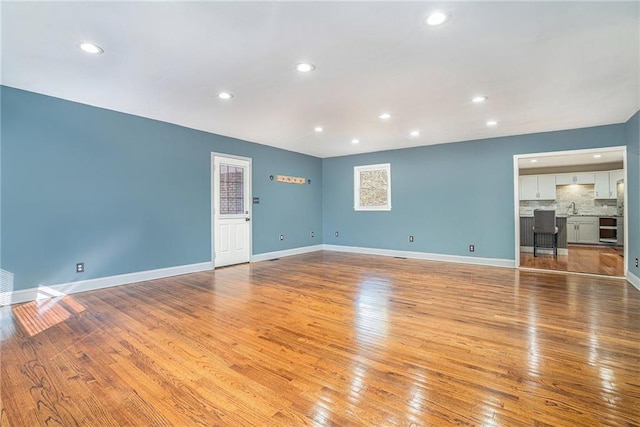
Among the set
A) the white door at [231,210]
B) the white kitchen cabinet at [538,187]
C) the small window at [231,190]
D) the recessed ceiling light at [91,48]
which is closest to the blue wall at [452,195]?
the white door at [231,210]

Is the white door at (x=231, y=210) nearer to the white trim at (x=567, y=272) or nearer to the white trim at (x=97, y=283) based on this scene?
the white trim at (x=97, y=283)

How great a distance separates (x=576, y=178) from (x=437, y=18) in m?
8.68

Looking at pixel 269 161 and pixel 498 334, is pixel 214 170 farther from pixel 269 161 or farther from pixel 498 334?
pixel 498 334

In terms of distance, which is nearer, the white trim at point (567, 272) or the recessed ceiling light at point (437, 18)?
the recessed ceiling light at point (437, 18)

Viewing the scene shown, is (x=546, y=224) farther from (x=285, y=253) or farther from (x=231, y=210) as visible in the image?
(x=231, y=210)

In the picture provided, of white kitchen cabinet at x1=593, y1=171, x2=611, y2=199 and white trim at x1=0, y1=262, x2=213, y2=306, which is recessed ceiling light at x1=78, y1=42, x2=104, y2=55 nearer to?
white trim at x1=0, y1=262, x2=213, y2=306

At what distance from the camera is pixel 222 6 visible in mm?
1977

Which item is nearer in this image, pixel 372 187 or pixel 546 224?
pixel 546 224

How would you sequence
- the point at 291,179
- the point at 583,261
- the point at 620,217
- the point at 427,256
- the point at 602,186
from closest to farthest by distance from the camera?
the point at 583,261 → the point at 427,256 → the point at 291,179 → the point at 620,217 → the point at 602,186

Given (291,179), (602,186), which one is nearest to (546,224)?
(602,186)

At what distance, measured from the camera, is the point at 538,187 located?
847cm

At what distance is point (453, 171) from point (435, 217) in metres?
1.01

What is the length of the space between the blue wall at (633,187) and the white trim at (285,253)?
5.76 metres

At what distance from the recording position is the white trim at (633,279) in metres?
4.03
